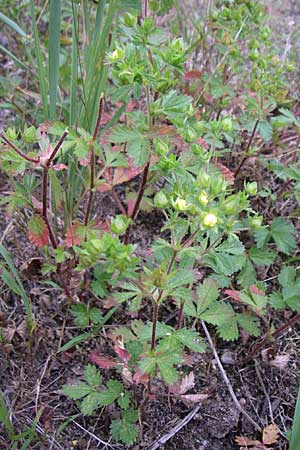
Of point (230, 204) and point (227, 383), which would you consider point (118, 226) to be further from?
point (227, 383)

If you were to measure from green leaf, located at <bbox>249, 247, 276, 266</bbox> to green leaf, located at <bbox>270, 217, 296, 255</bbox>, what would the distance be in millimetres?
77

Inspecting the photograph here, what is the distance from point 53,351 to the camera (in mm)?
1641

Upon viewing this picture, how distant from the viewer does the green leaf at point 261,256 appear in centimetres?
174

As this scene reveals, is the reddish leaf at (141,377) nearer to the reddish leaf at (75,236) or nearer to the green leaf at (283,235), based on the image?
the reddish leaf at (75,236)

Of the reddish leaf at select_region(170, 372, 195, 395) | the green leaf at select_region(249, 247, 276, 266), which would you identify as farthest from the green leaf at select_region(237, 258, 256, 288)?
the reddish leaf at select_region(170, 372, 195, 395)

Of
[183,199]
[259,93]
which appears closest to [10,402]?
[183,199]

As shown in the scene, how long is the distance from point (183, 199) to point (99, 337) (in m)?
0.67

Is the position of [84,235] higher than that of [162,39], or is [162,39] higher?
[162,39]

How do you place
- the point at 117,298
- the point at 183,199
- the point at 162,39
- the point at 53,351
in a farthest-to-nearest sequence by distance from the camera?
1. the point at 53,351
2. the point at 162,39
3. the point at 117,298
4. the point at 183,199

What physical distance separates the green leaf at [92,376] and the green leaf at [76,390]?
0.02m

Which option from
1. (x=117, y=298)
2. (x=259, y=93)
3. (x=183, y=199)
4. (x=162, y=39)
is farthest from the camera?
(x=259, y=93)

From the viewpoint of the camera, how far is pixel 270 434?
1.50 meters

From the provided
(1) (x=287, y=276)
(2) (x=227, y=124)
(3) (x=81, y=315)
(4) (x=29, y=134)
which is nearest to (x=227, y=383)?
(1) (x=287, y=276)

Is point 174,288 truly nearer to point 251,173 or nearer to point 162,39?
point 162,39
